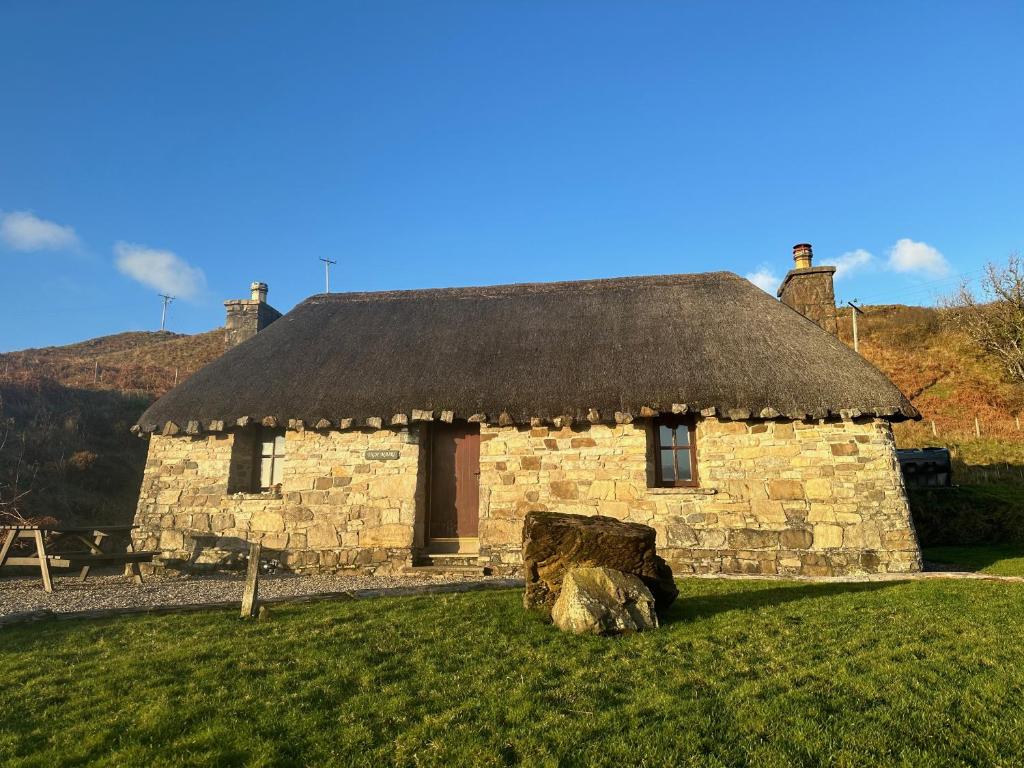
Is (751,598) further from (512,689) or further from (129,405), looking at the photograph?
(129,405)

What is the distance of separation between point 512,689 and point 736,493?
19.9 feet

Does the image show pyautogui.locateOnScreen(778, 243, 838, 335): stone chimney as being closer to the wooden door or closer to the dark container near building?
the dark container near building

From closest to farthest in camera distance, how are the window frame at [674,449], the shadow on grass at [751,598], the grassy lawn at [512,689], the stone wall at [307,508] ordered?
the grassy lawn at [512,689] → the shadow on grass at [751,598] → the window frame at [674,449] → the stone wall at [307,508]

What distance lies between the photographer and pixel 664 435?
9562mm

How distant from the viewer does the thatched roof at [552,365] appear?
9078 millimetres

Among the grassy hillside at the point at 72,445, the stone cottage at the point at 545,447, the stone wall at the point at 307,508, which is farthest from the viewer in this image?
the grassy hillside at the point at 72,445

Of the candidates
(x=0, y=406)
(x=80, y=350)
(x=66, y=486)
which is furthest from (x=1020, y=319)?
(x=80, y=350)

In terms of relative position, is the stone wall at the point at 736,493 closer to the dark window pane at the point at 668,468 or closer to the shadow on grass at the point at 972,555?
the dark window pane at the point at 668,468

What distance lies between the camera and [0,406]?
1753 cm

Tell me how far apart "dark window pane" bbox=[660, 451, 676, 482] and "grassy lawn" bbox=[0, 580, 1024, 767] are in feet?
11.5

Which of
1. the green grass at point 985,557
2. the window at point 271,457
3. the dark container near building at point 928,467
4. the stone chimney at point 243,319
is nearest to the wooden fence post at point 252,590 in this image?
the window at point 271,457

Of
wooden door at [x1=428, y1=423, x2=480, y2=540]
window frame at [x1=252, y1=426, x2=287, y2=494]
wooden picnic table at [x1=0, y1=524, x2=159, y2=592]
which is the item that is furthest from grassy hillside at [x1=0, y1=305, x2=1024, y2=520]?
wooden door at [x1=428, y1=423, x2=480, y2=540]

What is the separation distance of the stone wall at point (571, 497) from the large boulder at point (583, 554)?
328 centimetres

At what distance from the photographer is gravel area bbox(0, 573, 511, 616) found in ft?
22.4
